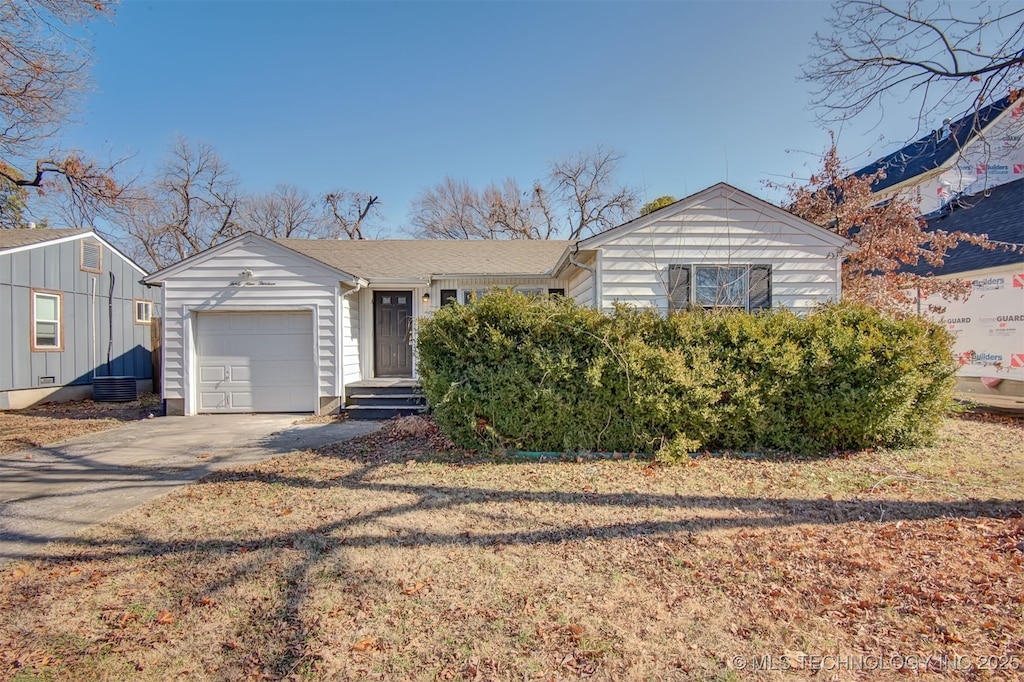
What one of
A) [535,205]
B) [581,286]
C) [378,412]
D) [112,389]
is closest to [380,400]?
[378,412]

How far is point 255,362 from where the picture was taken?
10.0 m

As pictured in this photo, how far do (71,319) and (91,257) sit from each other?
1775mm

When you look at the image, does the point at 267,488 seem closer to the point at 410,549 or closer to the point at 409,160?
the point at 410,549

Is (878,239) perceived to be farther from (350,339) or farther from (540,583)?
(350,339)

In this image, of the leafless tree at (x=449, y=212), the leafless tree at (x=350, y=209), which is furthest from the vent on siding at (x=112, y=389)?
the leafless tree at (x=449, y=212)

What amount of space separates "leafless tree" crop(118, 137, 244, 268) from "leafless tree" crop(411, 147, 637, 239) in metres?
10.9

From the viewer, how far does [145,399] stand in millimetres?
12969

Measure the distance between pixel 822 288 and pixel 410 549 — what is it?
8307 millimetres

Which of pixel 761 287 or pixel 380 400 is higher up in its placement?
pixel 761 287

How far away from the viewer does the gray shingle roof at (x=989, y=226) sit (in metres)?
10.5

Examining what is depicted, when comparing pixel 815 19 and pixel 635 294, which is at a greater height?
pixel 815 19

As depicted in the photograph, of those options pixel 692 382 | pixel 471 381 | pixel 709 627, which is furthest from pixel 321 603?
pixel 692 382

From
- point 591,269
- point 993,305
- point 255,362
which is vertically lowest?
point 255,362

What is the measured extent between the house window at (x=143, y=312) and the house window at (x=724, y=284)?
50.8 ft
